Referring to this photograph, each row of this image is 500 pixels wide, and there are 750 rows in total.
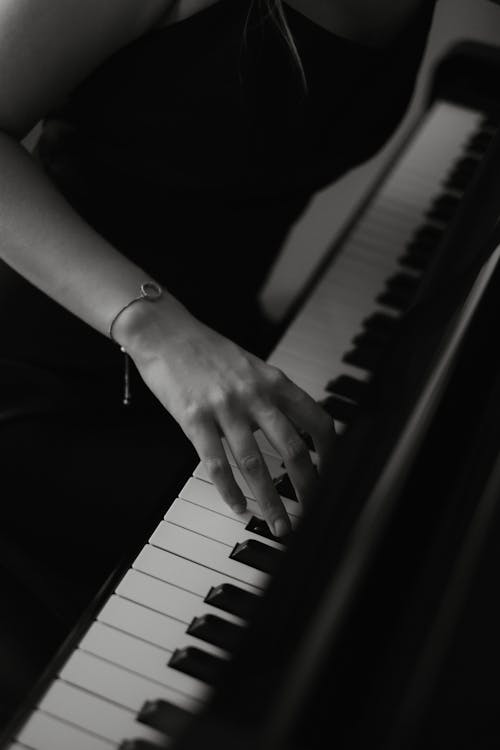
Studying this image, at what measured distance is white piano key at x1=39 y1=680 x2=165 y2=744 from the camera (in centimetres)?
71

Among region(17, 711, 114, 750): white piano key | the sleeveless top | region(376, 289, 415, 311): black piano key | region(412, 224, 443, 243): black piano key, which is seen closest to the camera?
region(17, 711, 114, 750): white piano key

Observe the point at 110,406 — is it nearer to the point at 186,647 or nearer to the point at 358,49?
the point at 186,647

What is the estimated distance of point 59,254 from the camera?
980mm

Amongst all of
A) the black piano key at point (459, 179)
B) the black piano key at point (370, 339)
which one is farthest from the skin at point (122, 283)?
the black piano key at point (459, 179)

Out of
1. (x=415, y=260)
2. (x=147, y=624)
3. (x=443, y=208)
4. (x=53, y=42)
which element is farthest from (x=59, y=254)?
(x=443, y=208)

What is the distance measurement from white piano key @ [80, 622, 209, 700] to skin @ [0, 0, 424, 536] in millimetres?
182

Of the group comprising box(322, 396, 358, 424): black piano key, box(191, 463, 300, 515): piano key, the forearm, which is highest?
box(322, 396, 358, 424): black piano key

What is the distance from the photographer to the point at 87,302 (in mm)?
974

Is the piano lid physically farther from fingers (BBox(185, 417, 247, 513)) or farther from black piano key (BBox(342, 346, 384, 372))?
black piano key (BBox(342, 346, 384, 372))

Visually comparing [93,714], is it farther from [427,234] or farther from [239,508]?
[427,234]

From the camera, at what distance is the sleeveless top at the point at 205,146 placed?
1053 mm

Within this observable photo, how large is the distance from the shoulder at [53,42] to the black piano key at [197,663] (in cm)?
64

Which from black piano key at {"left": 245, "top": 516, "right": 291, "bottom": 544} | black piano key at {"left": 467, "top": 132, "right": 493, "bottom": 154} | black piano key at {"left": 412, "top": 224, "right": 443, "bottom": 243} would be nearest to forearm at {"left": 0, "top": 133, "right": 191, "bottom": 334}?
black piano key at {"left": 245, "top": 516, "right": 291, "bottom": 544}

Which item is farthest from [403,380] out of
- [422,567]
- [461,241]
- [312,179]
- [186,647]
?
[312,179]
